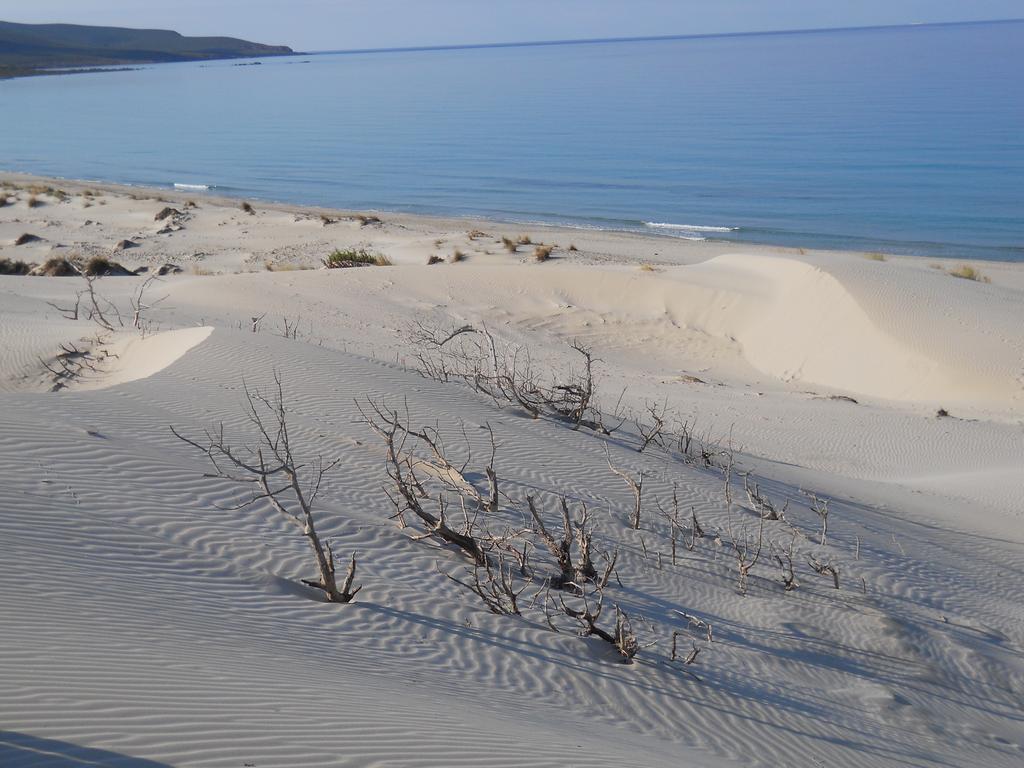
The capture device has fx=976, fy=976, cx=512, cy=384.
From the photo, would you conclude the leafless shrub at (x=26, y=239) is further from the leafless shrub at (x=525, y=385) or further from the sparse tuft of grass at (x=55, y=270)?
the leafless shrub at (x=525, y=385)

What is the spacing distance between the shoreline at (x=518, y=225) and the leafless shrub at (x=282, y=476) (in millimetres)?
14926

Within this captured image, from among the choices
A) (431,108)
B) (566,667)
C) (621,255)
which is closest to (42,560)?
(566,667)

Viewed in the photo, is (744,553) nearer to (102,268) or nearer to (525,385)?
(525,385)

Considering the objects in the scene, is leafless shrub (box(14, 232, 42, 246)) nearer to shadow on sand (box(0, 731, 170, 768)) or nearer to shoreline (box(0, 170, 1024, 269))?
shoreline (box(0, 170, 1024, 269))

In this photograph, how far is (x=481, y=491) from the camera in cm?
658

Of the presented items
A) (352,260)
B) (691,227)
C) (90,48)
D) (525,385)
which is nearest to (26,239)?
(352,260)

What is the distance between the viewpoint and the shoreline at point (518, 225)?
2191 cm

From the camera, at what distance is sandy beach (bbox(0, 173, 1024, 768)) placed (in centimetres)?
344

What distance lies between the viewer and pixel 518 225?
27.2 metres

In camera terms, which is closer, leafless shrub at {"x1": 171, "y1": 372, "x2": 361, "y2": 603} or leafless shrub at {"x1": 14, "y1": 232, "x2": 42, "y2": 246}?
leafless shrub at {"x1": 171, "y1": 372, "x2": 361, "y2": 603}

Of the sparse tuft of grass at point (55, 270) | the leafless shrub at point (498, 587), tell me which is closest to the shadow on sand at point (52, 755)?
the leafless shrub at point (498, 587)

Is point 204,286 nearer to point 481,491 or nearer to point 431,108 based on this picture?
point 481,491

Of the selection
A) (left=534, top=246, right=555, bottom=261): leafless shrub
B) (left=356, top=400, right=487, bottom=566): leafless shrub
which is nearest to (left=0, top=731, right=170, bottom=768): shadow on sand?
(left=356, top=400, right=487, bottom=566): leafless shrub

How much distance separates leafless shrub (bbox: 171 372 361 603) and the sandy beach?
4.2 inches
